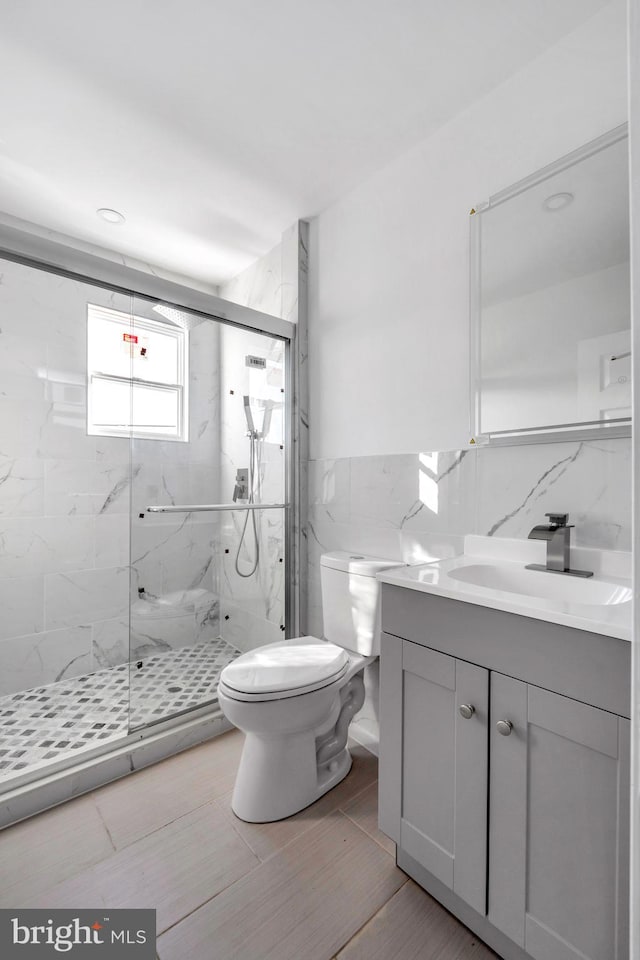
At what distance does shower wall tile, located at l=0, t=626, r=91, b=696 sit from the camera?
2.22 m

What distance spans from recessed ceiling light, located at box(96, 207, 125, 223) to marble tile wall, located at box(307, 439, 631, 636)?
1.59m

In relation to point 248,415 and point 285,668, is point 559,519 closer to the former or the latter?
point 285,668

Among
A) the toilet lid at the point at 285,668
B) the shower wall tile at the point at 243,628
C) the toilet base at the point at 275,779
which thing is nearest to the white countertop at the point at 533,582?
the toilet lid at the point at 285,668

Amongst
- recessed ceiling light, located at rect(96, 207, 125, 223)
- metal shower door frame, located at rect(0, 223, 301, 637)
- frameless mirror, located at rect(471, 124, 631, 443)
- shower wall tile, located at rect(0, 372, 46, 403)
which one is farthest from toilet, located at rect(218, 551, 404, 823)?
recessed ceiling light, located at rect(96, 207, 125, 223)

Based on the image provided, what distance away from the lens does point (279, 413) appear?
2248 mm

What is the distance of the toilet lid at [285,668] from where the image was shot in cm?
138

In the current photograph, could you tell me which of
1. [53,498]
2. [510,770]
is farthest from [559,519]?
[53,498]

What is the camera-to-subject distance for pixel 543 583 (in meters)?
1.23

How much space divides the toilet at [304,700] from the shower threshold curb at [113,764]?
41 centimetres

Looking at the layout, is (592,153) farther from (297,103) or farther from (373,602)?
(373,602)

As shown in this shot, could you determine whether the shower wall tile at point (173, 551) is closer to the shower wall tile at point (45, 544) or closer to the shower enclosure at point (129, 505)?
the shower enclosure at point (129, 505)

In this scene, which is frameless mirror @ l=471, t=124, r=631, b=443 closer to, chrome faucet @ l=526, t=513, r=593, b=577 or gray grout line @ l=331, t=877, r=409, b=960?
chrome faucet @ l=526, t=513, r=593, b=577

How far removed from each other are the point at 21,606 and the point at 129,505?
77 cm

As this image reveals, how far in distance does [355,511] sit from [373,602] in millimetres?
458
